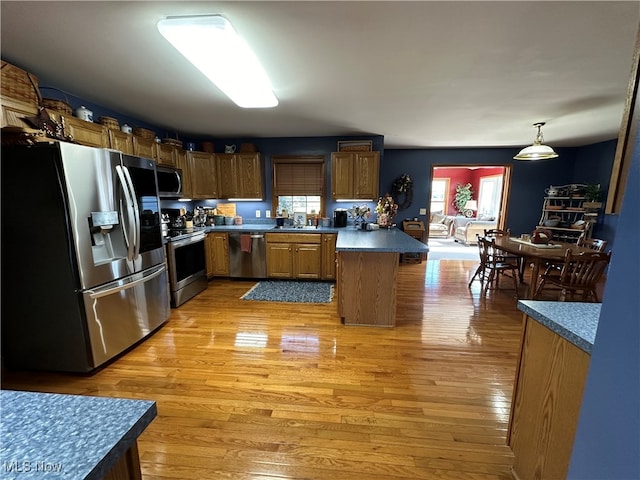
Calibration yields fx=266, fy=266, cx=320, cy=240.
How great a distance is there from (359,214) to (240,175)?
6.92ft

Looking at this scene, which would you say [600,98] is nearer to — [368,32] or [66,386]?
[368,32]

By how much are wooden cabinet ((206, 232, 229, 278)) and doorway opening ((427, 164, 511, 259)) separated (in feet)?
18.6

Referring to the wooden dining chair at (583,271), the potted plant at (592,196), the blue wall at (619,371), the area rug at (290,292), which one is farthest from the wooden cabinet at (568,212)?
the blue wall at (619,371)

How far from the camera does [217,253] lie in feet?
14.2

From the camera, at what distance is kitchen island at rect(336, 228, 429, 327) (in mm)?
2826

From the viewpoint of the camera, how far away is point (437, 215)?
9984 millimetres

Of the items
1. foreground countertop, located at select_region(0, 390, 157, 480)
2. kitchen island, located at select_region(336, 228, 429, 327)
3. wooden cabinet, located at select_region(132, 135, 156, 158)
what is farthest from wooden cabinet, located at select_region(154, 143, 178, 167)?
foreground countertop, located at select_region(0, 390, 157, 480)

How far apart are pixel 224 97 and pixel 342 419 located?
10.0 ft

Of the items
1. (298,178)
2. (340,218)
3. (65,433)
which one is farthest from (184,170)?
(65,433)

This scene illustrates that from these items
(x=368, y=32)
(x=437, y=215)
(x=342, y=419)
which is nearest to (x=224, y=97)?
(x=368, y=32)

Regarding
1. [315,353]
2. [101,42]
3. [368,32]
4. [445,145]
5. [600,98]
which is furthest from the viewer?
[445,145]

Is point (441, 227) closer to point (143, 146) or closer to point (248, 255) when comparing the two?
point (248, 255)

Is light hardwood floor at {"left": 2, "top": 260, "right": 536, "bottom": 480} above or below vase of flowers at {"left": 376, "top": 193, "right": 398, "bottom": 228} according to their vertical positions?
below

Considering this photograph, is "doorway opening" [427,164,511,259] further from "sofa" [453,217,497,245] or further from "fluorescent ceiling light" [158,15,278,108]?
"fluorescent ceiling light" [158,15,278,108]
